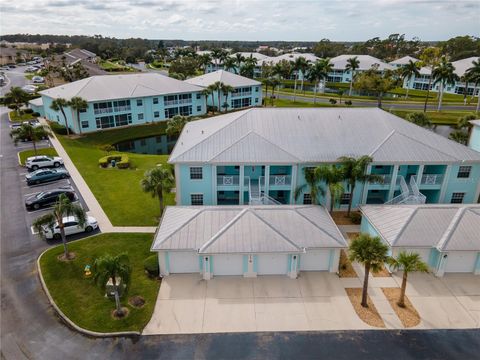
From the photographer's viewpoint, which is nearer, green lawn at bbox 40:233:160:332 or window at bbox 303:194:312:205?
green lawn at bbox 40:233:160:332

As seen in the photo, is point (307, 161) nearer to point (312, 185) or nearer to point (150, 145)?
point (312, 185)

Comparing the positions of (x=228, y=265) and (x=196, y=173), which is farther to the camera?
(x=196, y=173)

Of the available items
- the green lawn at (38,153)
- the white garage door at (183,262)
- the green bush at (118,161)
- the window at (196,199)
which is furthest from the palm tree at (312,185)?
the green lawn at (38,153)

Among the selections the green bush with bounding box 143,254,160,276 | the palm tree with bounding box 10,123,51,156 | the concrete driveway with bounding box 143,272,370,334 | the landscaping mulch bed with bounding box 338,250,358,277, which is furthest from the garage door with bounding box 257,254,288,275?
the palm tree with bounding box 10,123,51,156

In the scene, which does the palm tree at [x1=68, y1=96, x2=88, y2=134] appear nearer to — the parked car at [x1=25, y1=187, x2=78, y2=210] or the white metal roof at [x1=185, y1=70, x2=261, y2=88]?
the parked car at [x1=25, y1=187, x2=78, y2=210]

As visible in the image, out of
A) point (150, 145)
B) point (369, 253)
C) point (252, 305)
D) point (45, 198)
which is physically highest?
point (369, 253)

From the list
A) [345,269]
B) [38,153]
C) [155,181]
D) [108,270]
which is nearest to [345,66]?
[38,153]

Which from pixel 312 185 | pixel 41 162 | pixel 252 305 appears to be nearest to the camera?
pixel 252 305
